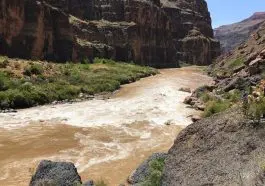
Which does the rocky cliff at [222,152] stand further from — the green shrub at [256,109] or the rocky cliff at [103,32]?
the rocky cliff at [103,32]

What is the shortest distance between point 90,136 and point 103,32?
9501cm

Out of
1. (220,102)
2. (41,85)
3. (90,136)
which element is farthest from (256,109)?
(41,85)

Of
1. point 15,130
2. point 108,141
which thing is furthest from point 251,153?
point 15,130

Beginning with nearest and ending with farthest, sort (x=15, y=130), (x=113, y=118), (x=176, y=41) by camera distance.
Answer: (x=15, y=130), (x=113, y=118), (x=176, y=41)

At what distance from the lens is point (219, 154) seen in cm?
787

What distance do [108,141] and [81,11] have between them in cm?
10542

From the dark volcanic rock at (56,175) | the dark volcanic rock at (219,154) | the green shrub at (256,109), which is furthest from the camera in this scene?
the dark volcanic rock at (56,175)

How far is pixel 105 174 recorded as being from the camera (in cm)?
1568

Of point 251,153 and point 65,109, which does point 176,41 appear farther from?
point 251,153

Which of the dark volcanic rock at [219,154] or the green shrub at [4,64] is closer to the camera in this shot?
the dark volcanic rock at [219,154]

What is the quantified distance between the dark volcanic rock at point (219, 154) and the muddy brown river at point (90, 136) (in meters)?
6.35

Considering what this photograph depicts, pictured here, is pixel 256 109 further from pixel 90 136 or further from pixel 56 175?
pixel 90 136

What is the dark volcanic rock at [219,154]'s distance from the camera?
7.26 m

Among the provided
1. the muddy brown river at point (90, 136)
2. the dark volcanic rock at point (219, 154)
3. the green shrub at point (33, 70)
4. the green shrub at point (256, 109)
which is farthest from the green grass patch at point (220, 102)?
the green shrub at point (33, 70)
